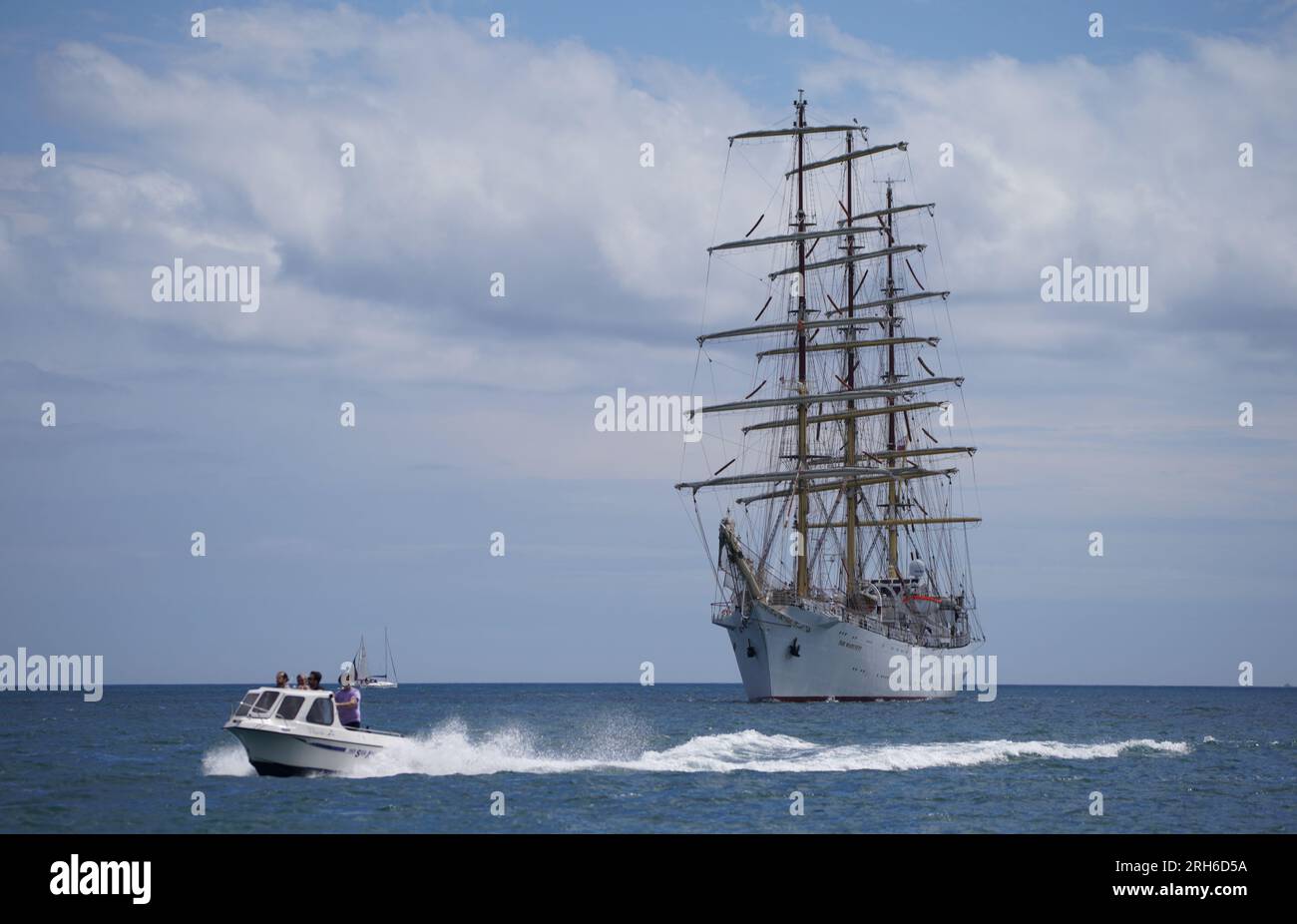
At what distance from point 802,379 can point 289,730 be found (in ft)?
240

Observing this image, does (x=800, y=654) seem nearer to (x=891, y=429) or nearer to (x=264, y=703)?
(x=891, y=429)

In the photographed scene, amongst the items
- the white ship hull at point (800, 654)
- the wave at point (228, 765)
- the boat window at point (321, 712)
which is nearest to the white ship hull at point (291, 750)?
the boat window at point (321, 712)

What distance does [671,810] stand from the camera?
37906mm

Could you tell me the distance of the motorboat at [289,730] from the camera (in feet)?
127

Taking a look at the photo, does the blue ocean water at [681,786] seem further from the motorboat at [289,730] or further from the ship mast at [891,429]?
the ship mast at [891,429]

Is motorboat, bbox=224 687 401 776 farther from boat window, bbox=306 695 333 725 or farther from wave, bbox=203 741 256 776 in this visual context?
wave, bbox=203 741 256 776

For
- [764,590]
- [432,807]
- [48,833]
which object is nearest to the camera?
[48,833]

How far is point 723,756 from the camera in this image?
51.1 m

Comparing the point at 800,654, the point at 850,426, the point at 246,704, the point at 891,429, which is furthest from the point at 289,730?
the point at 891,429
